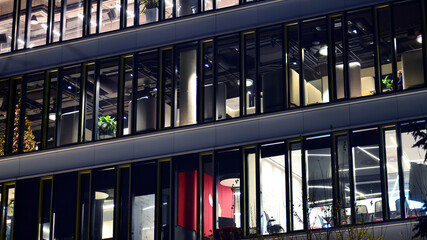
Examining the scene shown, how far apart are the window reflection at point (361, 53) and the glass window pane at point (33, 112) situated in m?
12.6

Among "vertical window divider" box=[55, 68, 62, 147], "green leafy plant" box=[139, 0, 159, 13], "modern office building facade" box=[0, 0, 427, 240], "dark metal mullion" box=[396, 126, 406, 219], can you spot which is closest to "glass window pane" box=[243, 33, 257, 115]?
"modern office building facade" box=[0, 0, 427, 240]

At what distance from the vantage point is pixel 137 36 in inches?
1292

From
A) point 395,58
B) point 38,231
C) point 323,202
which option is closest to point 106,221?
point 38,231

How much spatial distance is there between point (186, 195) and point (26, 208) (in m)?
6.77

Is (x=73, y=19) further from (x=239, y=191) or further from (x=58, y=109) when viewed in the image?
(x=239, y=191)

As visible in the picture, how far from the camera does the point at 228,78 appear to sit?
30797mm

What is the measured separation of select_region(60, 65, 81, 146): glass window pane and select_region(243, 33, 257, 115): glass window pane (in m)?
7.02

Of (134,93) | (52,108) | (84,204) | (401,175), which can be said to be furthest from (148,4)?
(401,175)

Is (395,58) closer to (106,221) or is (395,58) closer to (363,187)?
(363,187)

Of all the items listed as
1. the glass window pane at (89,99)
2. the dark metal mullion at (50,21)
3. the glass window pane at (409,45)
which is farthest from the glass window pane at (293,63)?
the dark metal mullion at (50,21)

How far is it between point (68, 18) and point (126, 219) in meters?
9.04

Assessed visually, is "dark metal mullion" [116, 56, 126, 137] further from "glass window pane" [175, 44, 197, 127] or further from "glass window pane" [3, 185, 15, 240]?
"glass window pane" [3, 185, 15, 240]

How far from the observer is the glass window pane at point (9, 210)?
32950mm

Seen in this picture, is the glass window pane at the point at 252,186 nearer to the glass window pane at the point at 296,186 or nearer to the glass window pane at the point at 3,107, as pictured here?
the glass window pane at the point at 296,186
